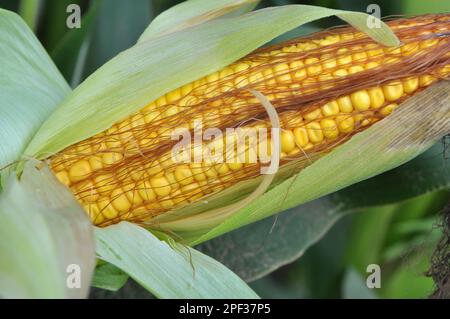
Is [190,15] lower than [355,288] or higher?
higher

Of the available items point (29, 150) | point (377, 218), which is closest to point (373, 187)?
point (377, 218)

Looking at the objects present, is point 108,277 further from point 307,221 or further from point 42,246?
point 307,221

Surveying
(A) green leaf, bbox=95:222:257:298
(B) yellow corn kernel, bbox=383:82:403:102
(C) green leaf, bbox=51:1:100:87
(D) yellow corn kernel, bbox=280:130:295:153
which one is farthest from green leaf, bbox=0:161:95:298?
(C) green leaf, bbox=51:1:100:87

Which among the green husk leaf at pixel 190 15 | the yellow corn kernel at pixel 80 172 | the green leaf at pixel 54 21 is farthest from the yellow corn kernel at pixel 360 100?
the green leaf at pixel 54 21

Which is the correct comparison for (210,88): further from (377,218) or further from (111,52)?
(377,218)

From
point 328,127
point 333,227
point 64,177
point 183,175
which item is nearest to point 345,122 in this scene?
point 328,127

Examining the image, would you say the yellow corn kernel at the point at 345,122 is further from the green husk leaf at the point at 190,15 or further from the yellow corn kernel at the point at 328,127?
the green husk leaf at the point at 190,15
